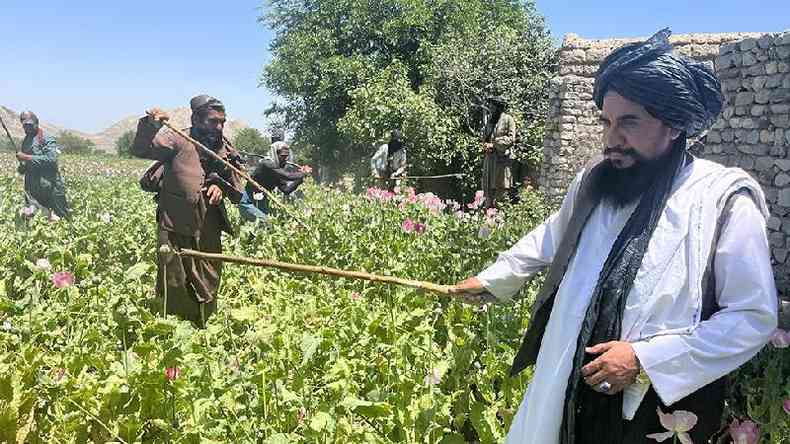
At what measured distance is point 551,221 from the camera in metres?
2.11

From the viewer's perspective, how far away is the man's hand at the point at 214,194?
4862mm

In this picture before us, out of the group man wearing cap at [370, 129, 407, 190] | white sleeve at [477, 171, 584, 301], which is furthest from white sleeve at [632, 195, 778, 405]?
man wearing cap at [370, 129, 407, 190]

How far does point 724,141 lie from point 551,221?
625 cm

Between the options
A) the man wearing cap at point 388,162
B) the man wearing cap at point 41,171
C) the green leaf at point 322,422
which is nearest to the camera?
the green leaf at point 322,422

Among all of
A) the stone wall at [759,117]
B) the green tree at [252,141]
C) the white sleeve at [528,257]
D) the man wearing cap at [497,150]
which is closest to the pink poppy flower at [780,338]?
the white sleeve at [528,257]

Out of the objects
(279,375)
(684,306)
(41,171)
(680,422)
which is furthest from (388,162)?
(680,422)

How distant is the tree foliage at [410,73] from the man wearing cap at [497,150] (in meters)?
3.07

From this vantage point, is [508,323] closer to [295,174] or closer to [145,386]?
[145,386]

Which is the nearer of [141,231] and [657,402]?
[657,402]

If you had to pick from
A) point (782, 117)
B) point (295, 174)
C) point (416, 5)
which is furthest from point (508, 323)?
point (416, 5)

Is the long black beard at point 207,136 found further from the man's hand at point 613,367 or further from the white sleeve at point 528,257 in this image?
the man's hand at point 613,367

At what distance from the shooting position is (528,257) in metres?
2.12

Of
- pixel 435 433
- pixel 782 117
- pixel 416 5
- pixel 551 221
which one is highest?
pixel 416 5

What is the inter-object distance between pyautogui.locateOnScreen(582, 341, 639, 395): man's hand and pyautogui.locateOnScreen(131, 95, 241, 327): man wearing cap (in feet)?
11.2
